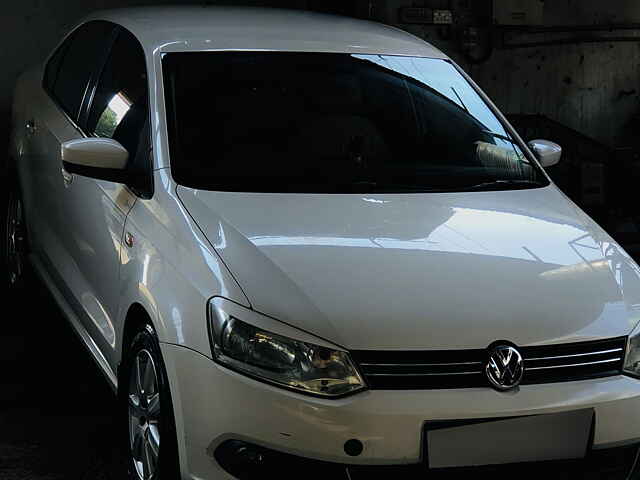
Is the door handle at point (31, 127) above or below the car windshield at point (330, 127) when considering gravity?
below

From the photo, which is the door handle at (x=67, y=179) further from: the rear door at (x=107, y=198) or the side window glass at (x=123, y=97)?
the side window glass at (x=123, y=97)

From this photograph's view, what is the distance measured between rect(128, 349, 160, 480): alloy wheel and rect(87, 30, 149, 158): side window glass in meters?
0.84

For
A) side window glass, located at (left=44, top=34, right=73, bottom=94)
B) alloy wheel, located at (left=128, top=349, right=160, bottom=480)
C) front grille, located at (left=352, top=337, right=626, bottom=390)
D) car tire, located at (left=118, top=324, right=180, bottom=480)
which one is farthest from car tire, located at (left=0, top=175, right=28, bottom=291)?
front grille, located at (left=352, top=337, right=626, bottom=390)

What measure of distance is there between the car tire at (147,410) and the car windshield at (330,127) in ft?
1.82

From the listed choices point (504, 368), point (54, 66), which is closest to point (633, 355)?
point (504, 368)

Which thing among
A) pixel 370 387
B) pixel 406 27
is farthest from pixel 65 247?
pixel 406 27

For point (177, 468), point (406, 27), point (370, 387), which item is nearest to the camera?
point (370, 387)

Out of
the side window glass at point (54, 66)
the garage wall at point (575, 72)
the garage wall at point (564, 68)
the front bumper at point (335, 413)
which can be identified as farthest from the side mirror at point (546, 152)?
the garage wall at point (575, 72)

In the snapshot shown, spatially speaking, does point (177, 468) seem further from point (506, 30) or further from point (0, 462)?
point (506, 30)

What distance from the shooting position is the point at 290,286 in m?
2.89

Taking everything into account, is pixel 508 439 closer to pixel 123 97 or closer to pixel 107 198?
pixel 107 198

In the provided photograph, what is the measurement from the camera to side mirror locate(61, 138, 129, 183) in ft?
11.5

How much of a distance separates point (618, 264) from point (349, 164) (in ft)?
3.13

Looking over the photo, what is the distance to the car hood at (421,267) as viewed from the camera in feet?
9.25
